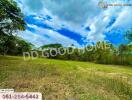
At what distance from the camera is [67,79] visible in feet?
22.5

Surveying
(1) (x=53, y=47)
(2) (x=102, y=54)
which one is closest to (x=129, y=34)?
(2) (x=102, y=54)

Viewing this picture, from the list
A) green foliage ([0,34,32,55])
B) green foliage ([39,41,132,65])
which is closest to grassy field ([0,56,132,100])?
green foliage ([39,41,132,65])

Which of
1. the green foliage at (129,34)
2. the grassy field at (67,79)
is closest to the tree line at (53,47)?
the green foliage at (129,34)

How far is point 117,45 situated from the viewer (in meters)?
8.55

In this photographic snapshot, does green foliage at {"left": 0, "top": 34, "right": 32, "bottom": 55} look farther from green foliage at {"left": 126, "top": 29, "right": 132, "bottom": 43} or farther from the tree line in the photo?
green foliage at {"left": 126, "top": 29, "right": 132, "bottom": 43}

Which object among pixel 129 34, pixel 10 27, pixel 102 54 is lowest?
pixel 102 54

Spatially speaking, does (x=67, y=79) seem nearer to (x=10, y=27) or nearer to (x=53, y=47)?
(x=53, y=47)

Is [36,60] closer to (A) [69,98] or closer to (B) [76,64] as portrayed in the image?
(B) [76,64]

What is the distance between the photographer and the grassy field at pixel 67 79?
19.7ft

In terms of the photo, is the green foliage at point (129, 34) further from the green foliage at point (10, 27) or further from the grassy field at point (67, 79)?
the green foliage at point (10, 27)

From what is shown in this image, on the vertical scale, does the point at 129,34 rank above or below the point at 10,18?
below

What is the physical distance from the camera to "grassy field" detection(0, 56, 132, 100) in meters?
5.99

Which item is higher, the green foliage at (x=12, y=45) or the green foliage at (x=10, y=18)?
the green foliage at (x=10, y=18)

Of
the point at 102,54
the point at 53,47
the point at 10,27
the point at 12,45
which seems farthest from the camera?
the point at 10,27
